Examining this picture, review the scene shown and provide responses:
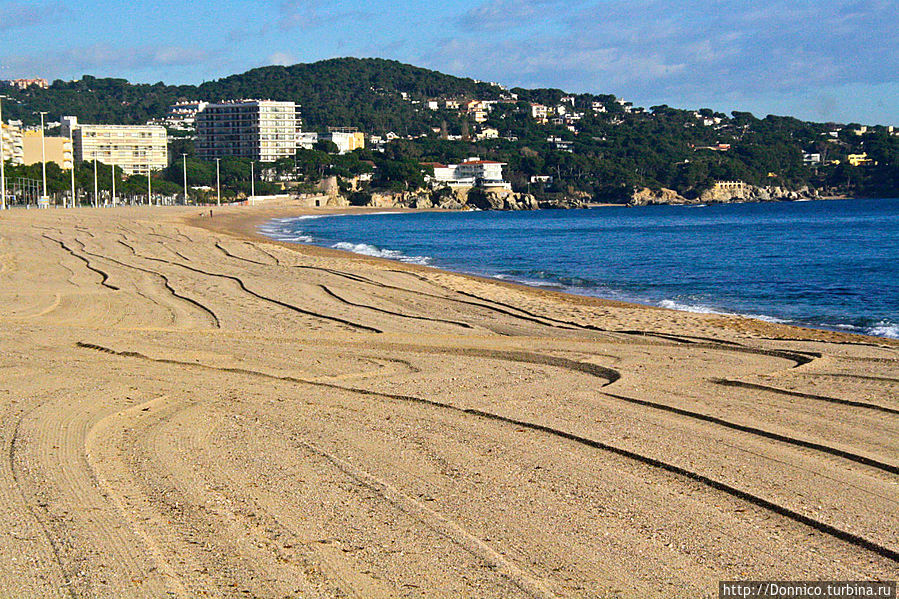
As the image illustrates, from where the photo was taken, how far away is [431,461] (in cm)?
Answer: 734

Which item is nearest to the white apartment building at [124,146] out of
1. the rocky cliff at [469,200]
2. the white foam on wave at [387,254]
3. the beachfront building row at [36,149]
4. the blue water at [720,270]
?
the beachfront building row at [36,149]

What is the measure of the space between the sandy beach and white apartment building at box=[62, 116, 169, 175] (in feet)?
589

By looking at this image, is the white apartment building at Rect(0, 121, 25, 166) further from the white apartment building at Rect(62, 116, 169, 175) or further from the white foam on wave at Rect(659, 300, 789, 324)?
the white foam on wave at Rect(659, 300, 789, 324)

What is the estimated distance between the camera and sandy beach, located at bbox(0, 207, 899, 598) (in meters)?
5.27

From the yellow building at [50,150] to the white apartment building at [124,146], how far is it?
2424 cm

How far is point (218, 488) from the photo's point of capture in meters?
6.58

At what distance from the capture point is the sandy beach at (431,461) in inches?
207

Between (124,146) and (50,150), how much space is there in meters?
32.5

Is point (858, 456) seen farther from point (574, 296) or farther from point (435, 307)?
point (574, 296)

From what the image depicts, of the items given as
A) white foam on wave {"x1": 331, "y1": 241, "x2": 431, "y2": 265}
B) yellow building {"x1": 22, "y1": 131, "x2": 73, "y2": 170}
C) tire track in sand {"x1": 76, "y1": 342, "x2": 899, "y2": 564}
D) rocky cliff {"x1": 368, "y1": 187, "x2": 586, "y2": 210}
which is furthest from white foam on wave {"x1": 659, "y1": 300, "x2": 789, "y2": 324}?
rocky cliff {"x1": 368, "y1": 187, "x2": 586, "y2": 210}

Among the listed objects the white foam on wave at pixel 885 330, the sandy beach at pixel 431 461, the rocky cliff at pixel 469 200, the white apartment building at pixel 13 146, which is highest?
the white apartment building at pixel 13 146

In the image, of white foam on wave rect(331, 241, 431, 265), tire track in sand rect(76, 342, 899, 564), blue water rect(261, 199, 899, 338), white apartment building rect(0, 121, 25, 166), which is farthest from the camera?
white apartment building rect(0, 121, 25, 166)

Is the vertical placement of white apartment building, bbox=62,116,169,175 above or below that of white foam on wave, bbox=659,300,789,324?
above

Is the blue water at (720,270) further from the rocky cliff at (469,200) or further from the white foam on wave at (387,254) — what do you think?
the rocky cliff at (469,200)
